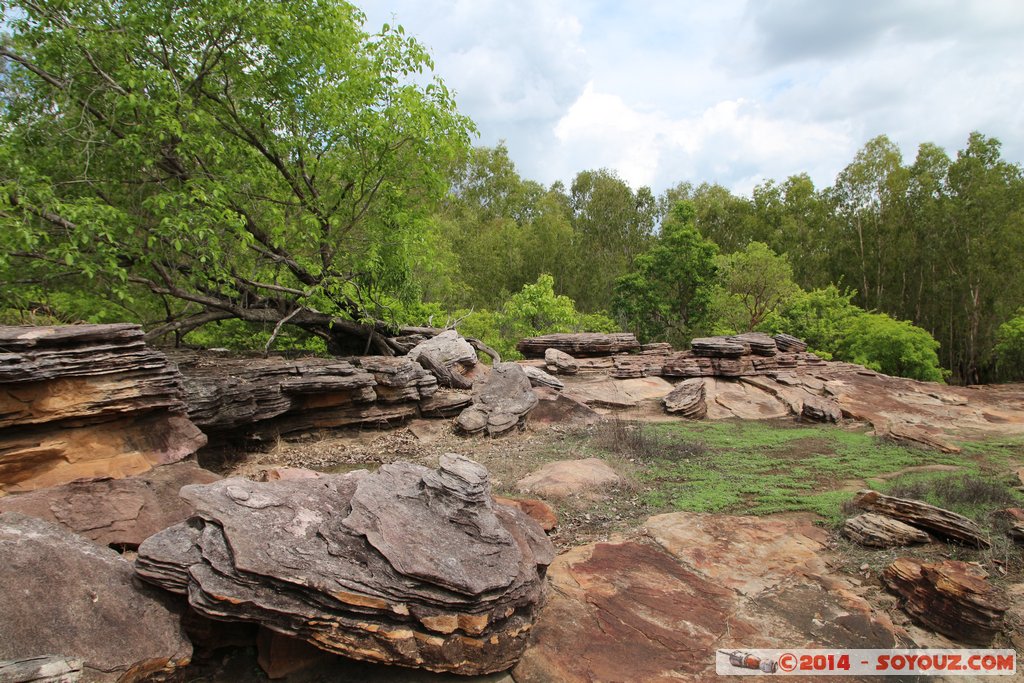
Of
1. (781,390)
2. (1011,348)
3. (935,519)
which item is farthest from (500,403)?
(1011,348)

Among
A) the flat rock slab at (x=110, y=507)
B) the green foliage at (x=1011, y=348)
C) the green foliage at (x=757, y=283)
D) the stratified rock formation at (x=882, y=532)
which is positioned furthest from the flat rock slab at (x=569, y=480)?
the green foliage at (x=1011, y=348)

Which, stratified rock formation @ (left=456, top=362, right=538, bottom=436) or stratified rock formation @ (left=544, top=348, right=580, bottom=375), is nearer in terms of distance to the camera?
stratified rock formation @ (left=456, top=362, right=538, bottom=436)

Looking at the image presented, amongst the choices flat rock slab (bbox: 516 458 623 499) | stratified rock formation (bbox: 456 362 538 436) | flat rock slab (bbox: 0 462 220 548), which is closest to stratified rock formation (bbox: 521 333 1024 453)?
stratified rock formation (bbox: 456 362 538 436)

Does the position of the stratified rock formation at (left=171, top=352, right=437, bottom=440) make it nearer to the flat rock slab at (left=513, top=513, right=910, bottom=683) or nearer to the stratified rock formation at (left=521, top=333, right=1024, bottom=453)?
the stratified rock formation at (left=521, top=333, right=1024, bottom=453)

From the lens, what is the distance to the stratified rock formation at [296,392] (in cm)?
730

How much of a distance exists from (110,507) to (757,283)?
26.3 meters

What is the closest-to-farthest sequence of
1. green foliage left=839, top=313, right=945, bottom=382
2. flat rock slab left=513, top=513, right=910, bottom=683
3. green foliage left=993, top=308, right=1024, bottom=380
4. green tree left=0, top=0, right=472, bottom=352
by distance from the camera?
flat rock slab left=513, top=513, right=910, bottom=683, green tree left=0, top=0, right=472, bottom=352, green foliage left=839, top=313, right=945, bottom=382, green foliage left=993, top=308, right=1024, bottom=380

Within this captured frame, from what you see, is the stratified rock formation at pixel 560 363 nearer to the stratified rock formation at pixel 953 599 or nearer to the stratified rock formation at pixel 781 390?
the stratified rock formation at pixel 781 390

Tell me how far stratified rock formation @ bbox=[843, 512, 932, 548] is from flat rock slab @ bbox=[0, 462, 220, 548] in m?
6.07

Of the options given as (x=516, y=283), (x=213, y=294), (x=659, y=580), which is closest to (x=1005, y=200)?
(x=516, y=283)

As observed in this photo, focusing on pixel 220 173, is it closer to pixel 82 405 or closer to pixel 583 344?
pixel 82 405

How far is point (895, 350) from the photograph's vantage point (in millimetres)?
21000

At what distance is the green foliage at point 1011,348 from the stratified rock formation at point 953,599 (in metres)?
24.8

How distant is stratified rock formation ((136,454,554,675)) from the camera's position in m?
3.17
